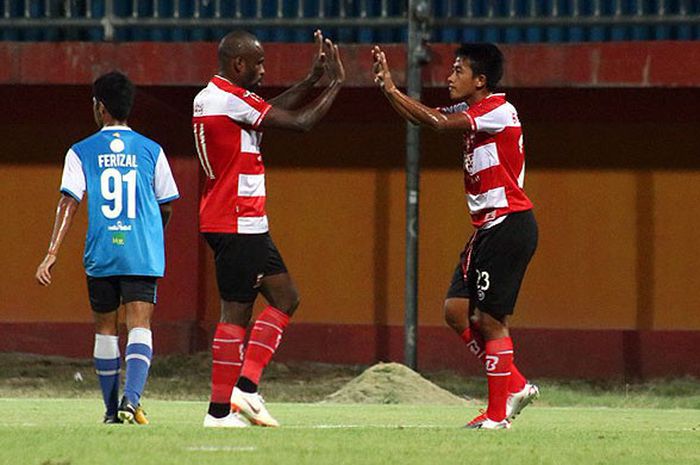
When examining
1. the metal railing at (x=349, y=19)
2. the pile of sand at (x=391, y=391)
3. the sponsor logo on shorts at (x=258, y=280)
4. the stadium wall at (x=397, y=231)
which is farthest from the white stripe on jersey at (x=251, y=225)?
the stadium wall at (x=397, y=231)

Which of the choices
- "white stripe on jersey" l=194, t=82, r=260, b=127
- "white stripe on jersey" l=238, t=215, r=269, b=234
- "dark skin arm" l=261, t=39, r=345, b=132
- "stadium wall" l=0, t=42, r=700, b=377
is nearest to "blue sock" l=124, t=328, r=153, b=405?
"white stripe on jersey" l=238, t=215, r=269, b=234

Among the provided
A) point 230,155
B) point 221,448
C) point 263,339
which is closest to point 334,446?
point 221,448

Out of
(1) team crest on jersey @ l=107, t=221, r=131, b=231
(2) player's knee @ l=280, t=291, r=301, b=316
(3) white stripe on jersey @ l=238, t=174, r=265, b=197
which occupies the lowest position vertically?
(2) player's knee @ l=280, t=291, r=301, b=316

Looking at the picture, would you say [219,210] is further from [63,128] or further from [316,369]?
[63,128]

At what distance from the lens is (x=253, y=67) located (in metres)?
8.89

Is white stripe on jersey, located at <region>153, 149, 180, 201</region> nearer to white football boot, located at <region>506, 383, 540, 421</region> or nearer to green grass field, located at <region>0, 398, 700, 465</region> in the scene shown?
green grass field, located at <region>0, 398, 700, 465</region>

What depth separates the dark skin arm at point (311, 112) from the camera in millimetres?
8758

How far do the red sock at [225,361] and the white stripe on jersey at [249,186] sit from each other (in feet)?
2.25

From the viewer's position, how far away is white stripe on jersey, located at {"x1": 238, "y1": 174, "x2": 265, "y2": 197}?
8805 mm

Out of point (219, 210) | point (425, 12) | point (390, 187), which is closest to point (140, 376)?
point (219, 210)

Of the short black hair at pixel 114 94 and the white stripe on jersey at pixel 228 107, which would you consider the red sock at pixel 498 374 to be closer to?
the white stripe on jersey at pixel 228 107

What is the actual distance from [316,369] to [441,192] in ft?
8.10

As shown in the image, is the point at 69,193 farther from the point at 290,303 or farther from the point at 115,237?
the point at 290,303

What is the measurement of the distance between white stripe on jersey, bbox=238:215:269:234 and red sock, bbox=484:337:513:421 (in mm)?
1404
